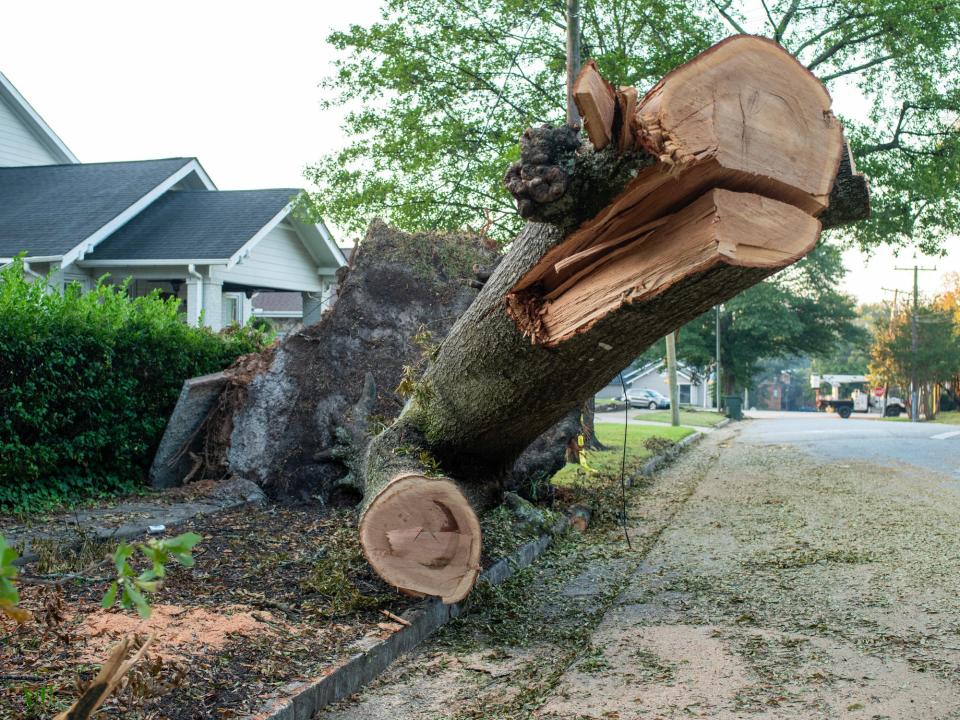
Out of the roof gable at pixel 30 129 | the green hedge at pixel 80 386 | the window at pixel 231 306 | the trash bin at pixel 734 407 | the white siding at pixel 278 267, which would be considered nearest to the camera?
the green hedge at pixel 80 386

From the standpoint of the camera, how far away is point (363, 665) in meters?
3.93

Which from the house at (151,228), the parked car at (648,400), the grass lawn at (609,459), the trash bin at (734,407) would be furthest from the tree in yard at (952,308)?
the house at (151,228)

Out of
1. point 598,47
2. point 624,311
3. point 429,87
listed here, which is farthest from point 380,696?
point 598,47

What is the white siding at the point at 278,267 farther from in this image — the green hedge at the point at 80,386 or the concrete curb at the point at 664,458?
the green hedge at the point at 80,386

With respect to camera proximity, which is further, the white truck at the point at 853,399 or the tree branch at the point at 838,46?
the white truck at the point at 853,399

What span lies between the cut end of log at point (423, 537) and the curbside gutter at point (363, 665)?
195 millimetres

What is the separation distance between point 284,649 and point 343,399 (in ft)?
13.7

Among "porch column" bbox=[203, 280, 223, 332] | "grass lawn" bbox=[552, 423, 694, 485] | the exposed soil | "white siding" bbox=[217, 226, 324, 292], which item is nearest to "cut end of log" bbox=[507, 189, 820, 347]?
the exposed soil

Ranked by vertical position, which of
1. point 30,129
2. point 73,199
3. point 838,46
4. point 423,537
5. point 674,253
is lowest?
point 423,537

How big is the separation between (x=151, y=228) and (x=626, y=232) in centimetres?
1549

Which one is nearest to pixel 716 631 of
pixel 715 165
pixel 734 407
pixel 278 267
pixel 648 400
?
pixel 715 165

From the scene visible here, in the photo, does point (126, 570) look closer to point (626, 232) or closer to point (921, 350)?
point (626, 232)

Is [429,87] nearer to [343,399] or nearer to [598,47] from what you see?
[598,47]

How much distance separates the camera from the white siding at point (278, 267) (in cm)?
1838
